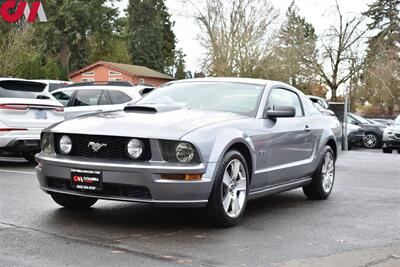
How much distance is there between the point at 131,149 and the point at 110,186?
400 millimetres

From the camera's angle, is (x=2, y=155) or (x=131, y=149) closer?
(x=131, y=149)

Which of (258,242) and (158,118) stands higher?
(158,118)

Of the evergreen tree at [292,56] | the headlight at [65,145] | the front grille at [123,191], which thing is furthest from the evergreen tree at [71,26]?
the front grille at [123,191]

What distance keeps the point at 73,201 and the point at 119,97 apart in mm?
7618

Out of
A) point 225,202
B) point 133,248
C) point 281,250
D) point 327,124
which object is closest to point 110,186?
point 133,248

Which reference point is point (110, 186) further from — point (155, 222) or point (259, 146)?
point (259, 146)

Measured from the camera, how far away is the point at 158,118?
607 cm

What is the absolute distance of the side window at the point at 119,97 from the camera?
14.1m

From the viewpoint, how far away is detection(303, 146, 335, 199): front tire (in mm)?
8211

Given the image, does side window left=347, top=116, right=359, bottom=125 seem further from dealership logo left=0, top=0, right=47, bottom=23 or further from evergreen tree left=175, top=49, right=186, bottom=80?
evergreen tree left=175, top=49, right=186, bottom=80

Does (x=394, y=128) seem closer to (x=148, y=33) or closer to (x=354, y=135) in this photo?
(x=354, y=135)

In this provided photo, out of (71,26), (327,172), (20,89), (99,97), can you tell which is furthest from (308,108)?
(71,26)

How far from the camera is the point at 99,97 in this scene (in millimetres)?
14406

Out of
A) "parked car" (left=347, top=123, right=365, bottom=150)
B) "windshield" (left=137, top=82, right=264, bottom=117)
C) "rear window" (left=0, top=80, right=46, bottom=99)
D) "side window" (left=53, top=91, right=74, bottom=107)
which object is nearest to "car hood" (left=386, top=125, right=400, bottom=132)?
"parked car" (left=347, top=123, right=365, bottom=150)
